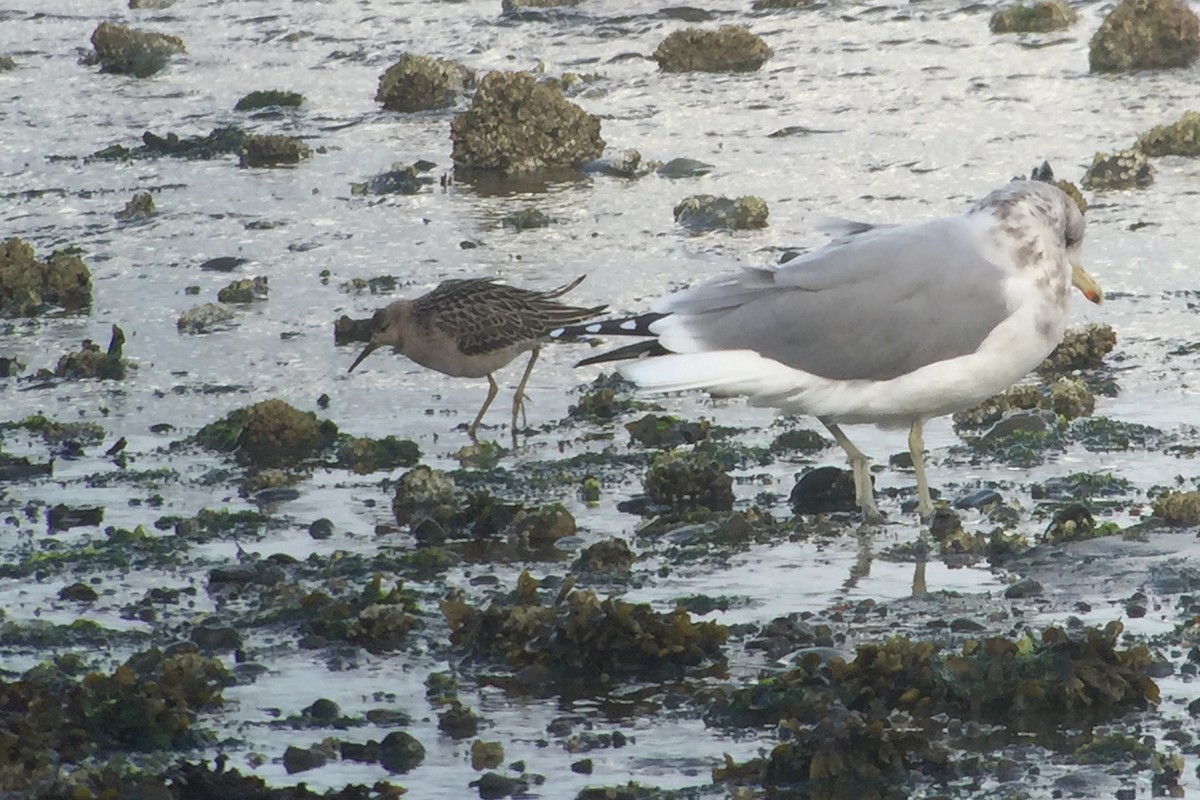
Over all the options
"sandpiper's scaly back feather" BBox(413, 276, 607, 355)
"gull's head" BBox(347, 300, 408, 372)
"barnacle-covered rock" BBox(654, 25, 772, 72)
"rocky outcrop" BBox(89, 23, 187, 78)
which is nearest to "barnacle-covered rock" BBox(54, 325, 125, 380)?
"gull's head" BBox(347, 300, 408, 372)

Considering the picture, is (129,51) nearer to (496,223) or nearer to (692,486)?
(496,223)

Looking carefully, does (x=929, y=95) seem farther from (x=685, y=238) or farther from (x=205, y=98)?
(x=205, y=98)

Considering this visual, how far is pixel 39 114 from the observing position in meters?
17.0

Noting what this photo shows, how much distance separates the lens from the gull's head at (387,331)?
9.98m

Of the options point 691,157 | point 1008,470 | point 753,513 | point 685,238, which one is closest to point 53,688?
point 753,513

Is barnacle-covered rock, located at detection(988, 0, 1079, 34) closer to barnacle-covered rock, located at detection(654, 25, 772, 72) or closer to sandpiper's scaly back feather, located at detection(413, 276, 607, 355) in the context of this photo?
barnacle-covered rock, located at detection(654, 25, 772, 72)

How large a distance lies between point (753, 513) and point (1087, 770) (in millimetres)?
2528

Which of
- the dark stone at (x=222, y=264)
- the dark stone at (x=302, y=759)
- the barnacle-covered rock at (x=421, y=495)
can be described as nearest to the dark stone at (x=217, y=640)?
the dark stone at (x=302, y=759)

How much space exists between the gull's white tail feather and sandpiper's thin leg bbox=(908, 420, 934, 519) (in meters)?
0.48

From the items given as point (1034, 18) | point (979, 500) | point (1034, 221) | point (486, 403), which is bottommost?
point (486, 403)

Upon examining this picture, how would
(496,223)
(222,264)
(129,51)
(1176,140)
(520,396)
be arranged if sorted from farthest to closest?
(129,51), (1176,140), (496,223), (222,264), (520,396)

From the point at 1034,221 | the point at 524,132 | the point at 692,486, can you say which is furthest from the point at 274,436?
the point at 524,132

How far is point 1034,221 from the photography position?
7906mm

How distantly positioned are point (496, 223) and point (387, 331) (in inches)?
114
